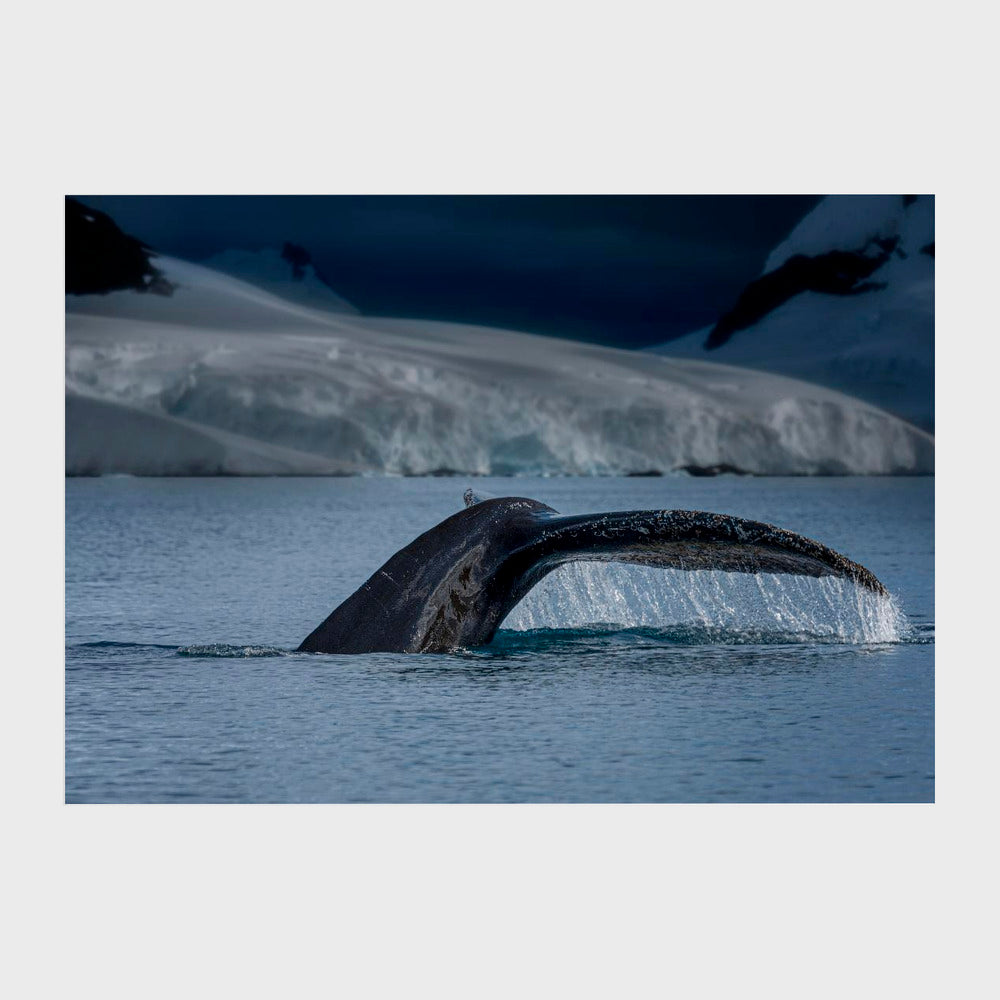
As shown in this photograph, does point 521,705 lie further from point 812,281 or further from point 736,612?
point 812,281

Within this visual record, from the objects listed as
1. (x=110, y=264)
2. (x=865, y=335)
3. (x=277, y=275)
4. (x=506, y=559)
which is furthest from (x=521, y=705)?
(x=865, y=335)

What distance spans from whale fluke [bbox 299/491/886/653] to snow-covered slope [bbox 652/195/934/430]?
1628 inches

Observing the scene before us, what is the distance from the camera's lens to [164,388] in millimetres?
65625

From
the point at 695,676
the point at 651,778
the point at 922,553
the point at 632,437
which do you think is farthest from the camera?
the point at 632,437

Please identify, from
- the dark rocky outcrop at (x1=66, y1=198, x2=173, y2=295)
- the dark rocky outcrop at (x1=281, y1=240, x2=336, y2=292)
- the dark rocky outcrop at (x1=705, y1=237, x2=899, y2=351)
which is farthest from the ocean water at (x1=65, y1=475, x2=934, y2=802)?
the dark rocky outcrop at (x1=705, y1=237, x2=899, y2=351)

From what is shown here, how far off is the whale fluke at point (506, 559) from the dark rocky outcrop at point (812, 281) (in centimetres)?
4204

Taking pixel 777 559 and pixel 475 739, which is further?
pixel 777 559

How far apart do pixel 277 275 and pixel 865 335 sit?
87.0ft

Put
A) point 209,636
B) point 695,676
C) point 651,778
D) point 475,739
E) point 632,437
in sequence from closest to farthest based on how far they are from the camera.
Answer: point 651,778 → point 475,739 → point 695,676 → point 209,636 → point 632,437

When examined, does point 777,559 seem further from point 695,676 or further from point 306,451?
point 306,451

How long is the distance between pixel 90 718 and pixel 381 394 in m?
54.9

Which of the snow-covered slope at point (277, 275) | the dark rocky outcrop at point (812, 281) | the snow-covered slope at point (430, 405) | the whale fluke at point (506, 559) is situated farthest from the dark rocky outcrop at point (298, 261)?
the whale fluke at point (506, 559)

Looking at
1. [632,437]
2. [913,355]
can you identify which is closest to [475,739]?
[632,437]

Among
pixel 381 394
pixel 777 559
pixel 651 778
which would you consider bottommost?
pixel 651 778
